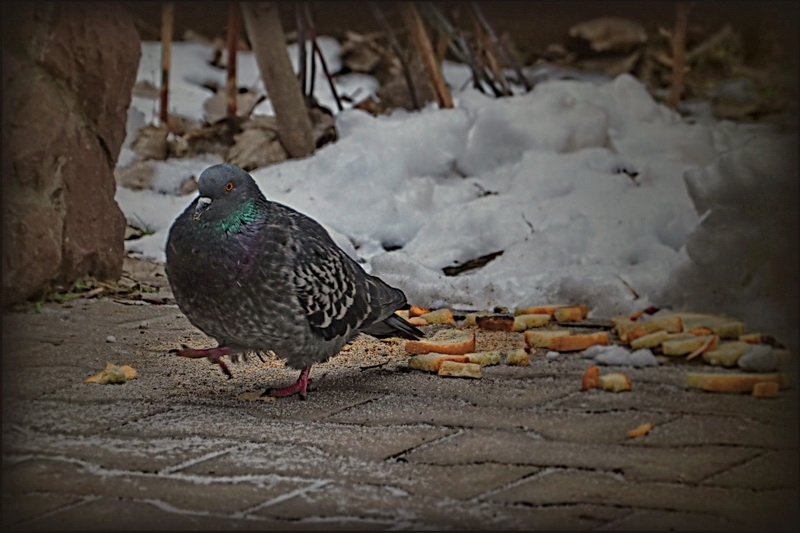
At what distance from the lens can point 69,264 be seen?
202cm

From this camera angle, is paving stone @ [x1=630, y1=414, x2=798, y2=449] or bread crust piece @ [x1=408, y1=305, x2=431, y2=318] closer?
paving stone @ [x1=630, y1=414, x2=798, y2=449]

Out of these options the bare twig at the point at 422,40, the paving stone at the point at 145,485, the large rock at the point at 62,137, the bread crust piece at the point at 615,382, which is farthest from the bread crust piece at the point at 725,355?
the large rock at the point at 62,137

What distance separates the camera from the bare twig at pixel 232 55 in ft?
6.08

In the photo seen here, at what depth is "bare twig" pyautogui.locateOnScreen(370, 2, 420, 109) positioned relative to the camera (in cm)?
180

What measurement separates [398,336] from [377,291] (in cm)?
11

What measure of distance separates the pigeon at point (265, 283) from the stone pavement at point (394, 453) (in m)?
0.14

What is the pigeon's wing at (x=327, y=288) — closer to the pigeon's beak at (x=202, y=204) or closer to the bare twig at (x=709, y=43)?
the pigeon's beak at (x=202, y=204)

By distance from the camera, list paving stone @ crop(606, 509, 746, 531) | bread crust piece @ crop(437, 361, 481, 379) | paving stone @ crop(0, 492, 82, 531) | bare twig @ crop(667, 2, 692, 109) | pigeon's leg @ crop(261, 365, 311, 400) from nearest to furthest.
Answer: paving stone @ crop(606, 509, 746, 531)
paving stone @ crop(0, 492, 82, 531)
bare twig @ crop(667, 2, 692, 109)
bread crust piece @ crop(437, 361, 481, 379)
pigeon's leg @ crop(261, 365, 311, 400)

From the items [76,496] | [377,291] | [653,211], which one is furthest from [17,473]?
[653,211]

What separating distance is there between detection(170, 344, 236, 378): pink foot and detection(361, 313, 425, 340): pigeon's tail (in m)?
0.26

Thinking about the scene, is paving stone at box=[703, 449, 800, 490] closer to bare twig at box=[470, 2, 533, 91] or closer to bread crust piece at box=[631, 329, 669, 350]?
bread crust piece at box=[631, 329, 669, 350]

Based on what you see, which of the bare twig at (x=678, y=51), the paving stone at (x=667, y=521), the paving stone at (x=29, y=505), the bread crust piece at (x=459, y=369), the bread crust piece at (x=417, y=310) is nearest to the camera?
the paving stone at (x=667, y=521)

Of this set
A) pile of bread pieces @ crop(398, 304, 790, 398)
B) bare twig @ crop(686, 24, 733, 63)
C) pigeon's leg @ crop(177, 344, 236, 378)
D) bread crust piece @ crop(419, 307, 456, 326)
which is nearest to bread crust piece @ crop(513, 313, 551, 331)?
pile of bread pieces @ crop(398, 304, 790, 398)

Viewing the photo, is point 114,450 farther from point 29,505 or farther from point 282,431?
point 282,431
